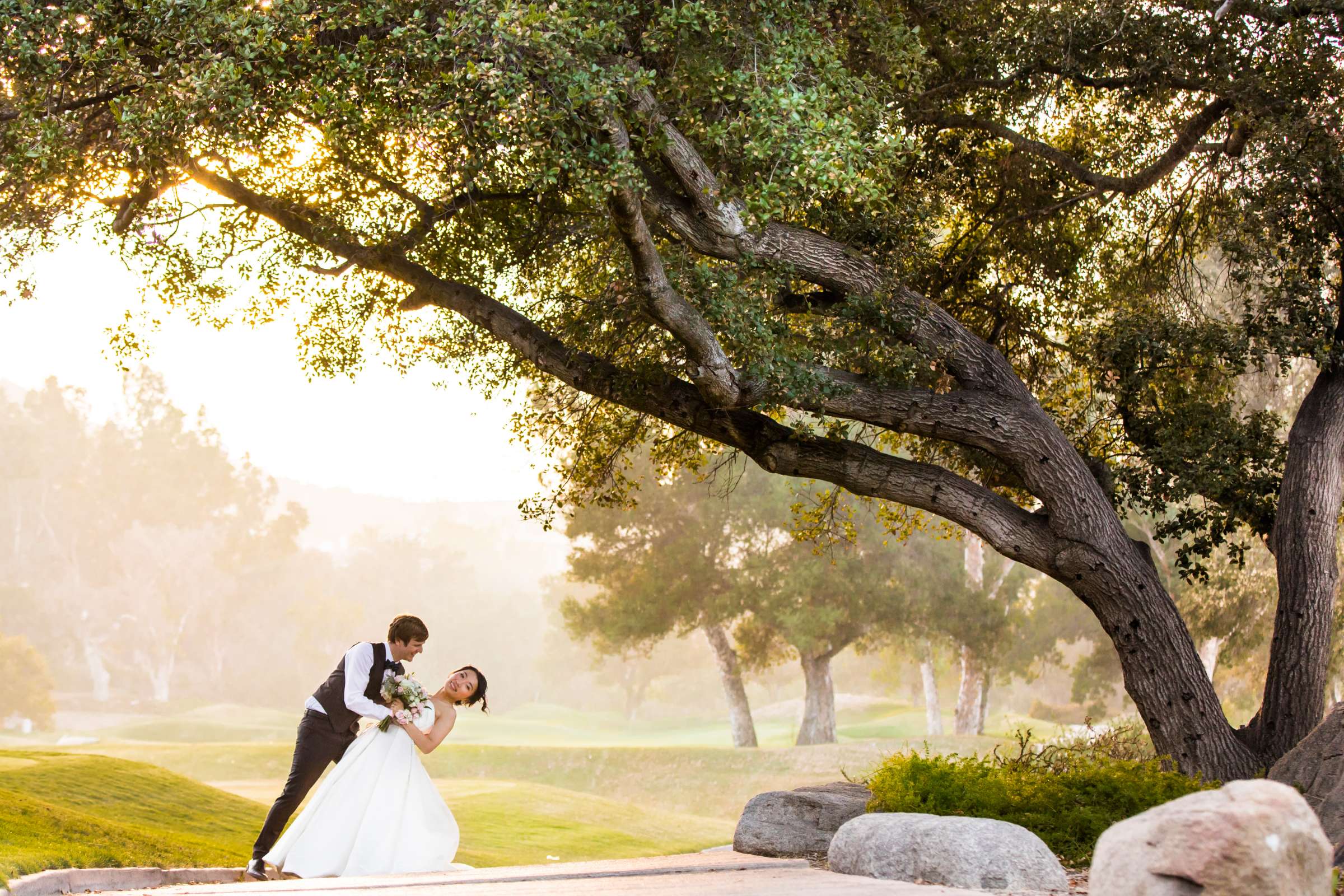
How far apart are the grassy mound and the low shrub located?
20.4ft

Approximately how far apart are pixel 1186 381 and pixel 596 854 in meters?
12.2

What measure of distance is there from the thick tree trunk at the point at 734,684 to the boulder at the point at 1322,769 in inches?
1022

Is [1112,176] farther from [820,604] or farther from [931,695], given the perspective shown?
[931,695]

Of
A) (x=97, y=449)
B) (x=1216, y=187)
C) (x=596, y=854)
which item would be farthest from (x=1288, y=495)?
(x=97, y=449)

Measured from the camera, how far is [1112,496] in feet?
38.4

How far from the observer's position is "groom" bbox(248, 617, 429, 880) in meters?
8.30

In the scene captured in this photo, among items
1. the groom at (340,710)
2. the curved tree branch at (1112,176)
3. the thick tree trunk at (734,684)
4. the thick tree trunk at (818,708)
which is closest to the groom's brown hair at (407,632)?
the groom at (340,710)

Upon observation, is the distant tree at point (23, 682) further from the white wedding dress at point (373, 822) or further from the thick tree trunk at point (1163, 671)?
the thick tree trunk at point (1163, 671)

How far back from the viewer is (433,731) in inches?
342

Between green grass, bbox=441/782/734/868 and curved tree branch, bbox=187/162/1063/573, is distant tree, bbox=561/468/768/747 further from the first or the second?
curved tree branch, bbox=187/162/1063/573

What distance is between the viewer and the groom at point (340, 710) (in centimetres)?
830

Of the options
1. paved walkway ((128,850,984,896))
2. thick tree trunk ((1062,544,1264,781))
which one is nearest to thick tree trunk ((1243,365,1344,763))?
thick tree trunk ((1062,544,1264,781))

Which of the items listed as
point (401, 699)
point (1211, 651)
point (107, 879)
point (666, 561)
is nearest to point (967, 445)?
point (401, 699)

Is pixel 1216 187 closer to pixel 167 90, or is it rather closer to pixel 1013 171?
pixel 1013 171
